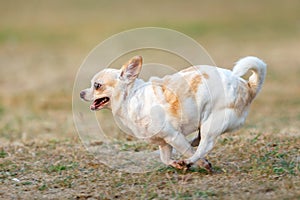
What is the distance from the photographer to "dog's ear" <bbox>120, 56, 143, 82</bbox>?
710 cm

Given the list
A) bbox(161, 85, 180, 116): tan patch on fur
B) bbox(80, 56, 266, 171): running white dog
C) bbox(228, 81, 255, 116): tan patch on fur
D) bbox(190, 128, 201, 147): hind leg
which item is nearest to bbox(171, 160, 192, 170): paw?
bbox(80, 56, 266, 171): running white dog

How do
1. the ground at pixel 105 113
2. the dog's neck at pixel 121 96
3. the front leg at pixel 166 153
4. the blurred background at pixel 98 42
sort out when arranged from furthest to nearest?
the blurred background at pixel 98 42, the front leg at pixel 166 153, the dog's neck at pixel 121 96, the ground at pixel 105 113

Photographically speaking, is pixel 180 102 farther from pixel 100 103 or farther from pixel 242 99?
pixel 100 103

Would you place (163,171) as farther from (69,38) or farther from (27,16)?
(27,16)

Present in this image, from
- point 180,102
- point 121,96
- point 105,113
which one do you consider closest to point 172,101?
point 180,102

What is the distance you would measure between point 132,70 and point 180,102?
59cm

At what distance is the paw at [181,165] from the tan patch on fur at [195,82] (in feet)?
2.48

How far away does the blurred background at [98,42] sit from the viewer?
43.9ft

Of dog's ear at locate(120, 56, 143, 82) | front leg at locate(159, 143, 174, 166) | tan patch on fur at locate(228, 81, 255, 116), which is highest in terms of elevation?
dog's ear at locate(120, 56, 143, 82)

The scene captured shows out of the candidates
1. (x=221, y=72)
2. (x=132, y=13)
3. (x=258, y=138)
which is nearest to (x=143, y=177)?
(x=221, y=72)

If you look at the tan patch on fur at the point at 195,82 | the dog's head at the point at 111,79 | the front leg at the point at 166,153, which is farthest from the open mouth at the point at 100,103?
the tan patch on fur at the point at 195,82

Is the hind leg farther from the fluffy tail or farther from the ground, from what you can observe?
the fluffy tail

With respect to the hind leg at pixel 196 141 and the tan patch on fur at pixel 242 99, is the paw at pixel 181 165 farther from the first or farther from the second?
the tan patch on fur at pixel 242 99

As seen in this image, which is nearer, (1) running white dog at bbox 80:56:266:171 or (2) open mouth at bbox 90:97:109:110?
(1) running white dog at bbox 80:56:266:171
